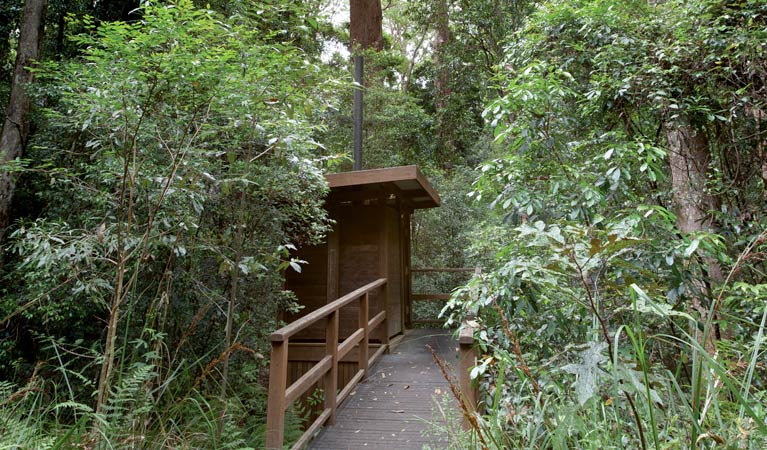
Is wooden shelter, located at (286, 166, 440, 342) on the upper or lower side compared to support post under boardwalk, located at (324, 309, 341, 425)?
upper

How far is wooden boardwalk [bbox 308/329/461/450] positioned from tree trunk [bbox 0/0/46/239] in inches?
161

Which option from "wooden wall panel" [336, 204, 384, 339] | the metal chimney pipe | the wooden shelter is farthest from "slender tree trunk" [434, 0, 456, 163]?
"wooden wall panel" [336, 204, 384, 339]

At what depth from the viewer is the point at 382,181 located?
17.4 ft

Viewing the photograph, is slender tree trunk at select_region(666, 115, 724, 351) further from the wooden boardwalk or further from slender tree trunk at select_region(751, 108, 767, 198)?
the wooden boardwalk

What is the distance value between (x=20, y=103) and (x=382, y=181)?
4.10m

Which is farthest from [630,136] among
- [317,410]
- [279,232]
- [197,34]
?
[317,410]

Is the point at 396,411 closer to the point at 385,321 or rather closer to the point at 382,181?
the point at 385,321

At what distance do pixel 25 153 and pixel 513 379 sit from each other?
5.43 meters

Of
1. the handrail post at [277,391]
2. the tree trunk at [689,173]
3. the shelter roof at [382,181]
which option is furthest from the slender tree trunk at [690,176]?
the handrail post at [277,391]

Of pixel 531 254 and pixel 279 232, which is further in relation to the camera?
pixel 279 232

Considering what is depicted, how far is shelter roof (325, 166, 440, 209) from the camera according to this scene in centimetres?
521

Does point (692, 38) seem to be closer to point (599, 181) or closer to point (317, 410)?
point (599, 181)

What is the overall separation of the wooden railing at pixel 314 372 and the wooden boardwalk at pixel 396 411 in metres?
0.12

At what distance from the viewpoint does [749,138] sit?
3428mm
